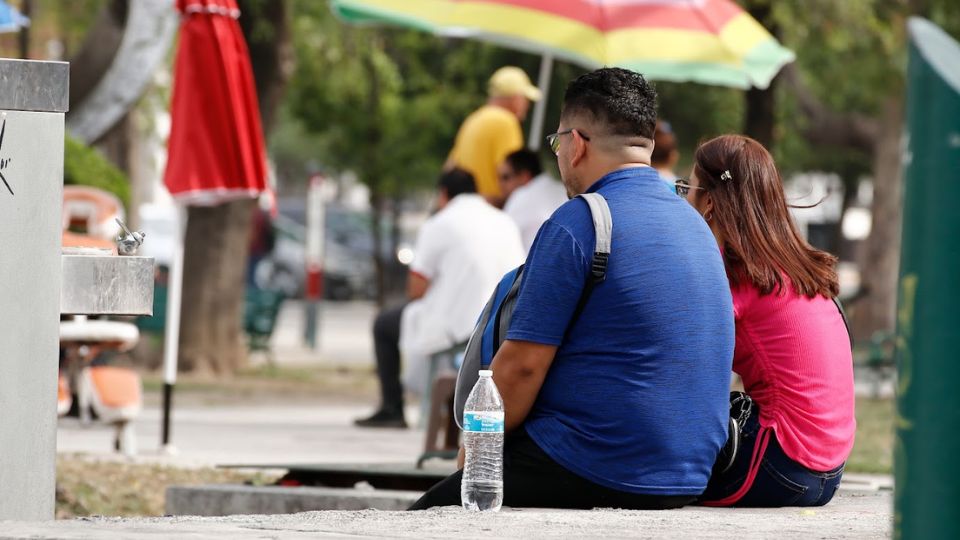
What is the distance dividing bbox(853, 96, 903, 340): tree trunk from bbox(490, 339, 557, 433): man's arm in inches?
855

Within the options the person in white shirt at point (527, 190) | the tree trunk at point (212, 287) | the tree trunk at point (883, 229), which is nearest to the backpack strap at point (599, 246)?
the person in white shirt at point (527, 190)

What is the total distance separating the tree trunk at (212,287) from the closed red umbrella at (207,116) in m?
6.22

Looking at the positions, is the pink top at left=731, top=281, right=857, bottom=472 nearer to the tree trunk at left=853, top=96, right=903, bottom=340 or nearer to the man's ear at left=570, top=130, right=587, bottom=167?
the man's ear at left=570, top=130, right=587, bottom=167

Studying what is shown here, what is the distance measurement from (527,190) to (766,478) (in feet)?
18.8

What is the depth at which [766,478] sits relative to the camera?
5414mm

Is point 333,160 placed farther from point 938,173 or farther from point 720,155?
point 938,173

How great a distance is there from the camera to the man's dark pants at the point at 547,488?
5035 millimetres

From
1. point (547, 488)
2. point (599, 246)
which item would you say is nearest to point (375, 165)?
point (547, 488)

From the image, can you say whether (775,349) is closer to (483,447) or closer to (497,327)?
(497,327)

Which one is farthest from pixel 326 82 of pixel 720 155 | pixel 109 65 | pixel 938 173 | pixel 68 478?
pixel 938 173

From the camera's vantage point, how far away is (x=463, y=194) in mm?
11070

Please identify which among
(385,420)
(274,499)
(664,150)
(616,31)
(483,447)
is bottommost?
(385,420)

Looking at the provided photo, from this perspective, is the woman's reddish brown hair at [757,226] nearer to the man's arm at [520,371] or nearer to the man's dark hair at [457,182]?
the man's arm at [520,371]

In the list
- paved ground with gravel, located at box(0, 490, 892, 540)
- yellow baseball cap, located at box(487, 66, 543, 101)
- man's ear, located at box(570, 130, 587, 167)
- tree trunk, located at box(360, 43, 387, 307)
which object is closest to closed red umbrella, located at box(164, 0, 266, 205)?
yellow baseball cap, located at box(487, 66, 543, 101)
